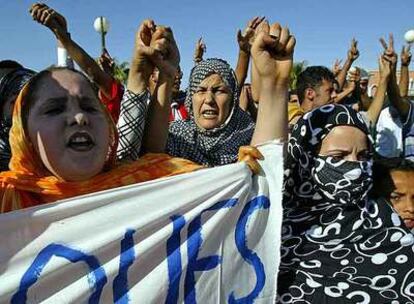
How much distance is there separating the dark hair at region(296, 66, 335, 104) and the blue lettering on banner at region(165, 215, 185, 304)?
2.84m

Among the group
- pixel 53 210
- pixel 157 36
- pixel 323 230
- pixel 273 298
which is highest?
pixel 157 36

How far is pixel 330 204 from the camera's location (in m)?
1.77

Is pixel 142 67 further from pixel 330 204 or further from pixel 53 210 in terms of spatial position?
pixel 330 204

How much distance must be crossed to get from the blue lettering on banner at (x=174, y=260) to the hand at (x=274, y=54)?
1.80 feet

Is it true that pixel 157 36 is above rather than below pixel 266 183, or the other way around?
above

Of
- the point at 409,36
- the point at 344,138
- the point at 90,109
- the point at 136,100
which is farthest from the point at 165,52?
the point at 409,36

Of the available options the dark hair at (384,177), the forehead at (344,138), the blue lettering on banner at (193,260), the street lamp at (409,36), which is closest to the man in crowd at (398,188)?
the dark hair at (384,177)

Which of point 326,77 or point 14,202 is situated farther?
point 326,77

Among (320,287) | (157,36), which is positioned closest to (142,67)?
(157,36)

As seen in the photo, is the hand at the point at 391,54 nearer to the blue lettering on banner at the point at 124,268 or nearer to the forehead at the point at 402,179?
the forehead at the point at 402,179

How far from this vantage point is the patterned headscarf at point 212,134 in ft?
8.45

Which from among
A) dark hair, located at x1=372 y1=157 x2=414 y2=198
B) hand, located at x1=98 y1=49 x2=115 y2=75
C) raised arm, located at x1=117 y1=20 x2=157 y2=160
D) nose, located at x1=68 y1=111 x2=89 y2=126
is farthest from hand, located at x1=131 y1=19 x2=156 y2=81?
hand, located at x1=98 y1=49 x2=115 y2=75

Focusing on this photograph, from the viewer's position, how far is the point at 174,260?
158 cm

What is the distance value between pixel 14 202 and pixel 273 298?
2.89 feet
